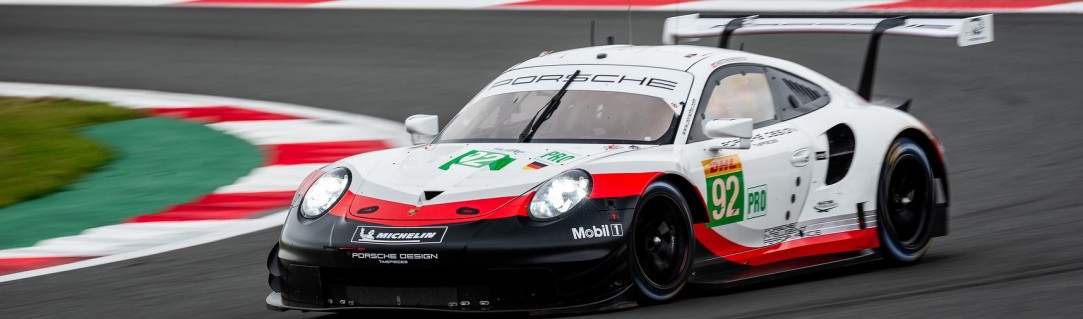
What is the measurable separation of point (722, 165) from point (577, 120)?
59 centimetres

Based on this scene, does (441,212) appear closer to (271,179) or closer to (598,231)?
→ (598,231)

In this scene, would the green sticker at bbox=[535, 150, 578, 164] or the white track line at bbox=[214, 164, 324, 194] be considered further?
the white track line at bbox=[214, 164, 324, 194]

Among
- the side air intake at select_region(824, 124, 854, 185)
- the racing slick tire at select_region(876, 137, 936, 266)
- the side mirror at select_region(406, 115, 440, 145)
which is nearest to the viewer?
the side mirror at select_region(406, 115, 440, 145)

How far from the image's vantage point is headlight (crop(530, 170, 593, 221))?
Result: 5832 mm

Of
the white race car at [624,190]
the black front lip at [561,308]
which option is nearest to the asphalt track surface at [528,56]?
the black front lip at [561,308]

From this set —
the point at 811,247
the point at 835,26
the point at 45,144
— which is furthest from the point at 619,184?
the point at 45,144

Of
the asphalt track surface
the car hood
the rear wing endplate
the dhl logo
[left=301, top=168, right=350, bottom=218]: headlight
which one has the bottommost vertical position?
the asphalt track surface

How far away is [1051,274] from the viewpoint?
6762mm

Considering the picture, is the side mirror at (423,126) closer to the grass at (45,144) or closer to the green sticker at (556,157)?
the green sticker at (556,157)

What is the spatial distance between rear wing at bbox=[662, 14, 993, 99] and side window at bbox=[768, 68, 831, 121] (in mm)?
526

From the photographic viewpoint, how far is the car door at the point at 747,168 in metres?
6.46

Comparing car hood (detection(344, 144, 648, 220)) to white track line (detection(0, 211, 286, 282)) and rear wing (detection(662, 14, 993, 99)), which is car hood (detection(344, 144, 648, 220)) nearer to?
white track line (detection(0, 211, 286, 282))

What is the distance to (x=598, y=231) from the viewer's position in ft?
19.0

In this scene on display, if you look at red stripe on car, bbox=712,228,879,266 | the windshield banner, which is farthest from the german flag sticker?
red stripe on car, bbox=712,228,879,266
